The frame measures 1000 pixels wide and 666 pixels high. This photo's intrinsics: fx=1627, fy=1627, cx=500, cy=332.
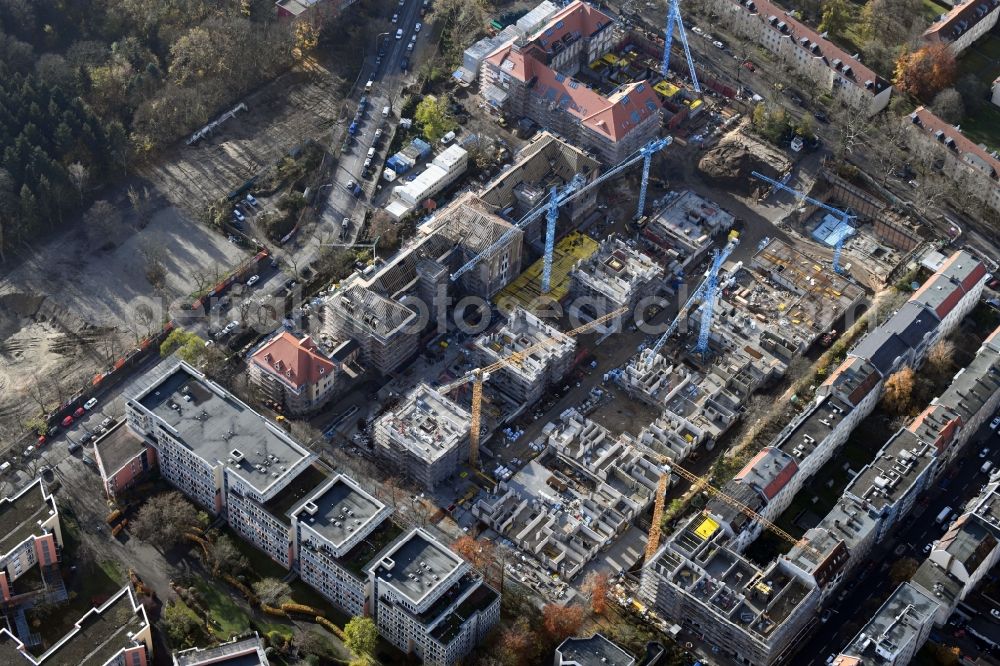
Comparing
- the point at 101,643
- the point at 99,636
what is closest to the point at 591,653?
the point at 101,643

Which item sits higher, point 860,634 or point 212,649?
point 860,634

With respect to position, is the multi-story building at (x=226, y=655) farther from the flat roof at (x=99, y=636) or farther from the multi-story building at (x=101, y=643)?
the flat roof at (x=99, y=636)

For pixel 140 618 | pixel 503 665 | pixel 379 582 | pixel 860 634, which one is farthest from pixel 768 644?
pixel 140 618

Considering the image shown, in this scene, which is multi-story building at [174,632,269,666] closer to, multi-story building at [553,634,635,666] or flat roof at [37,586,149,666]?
flat roof at [37,586,149,666]

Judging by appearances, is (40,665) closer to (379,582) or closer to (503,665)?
(379,582)

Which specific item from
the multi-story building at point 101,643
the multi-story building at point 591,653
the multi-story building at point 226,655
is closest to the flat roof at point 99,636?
the multi-story building at point 101,643

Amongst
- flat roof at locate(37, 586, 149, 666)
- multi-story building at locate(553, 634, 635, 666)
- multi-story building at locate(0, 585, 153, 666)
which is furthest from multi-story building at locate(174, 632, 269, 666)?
multi-story building at locate(553, 634, 635, 666)

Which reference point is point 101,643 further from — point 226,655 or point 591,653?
→ point 591,653
